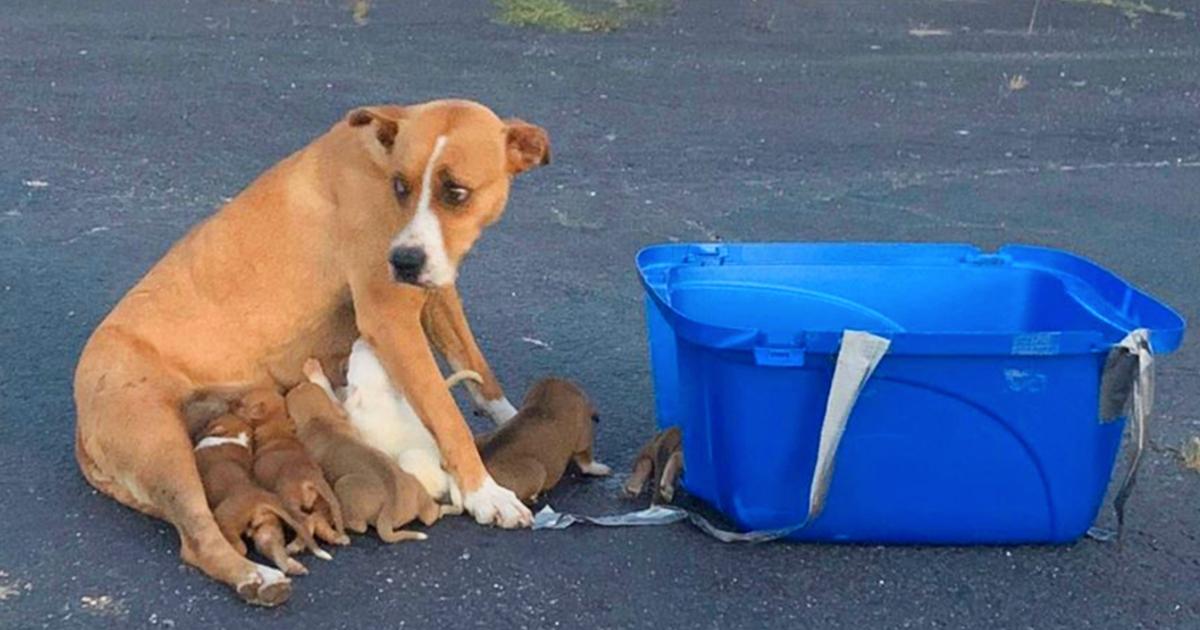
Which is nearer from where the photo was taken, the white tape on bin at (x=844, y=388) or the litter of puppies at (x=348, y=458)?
the white tape on bin at (x=844, y=388)

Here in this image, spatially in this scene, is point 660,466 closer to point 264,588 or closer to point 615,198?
point 264,588

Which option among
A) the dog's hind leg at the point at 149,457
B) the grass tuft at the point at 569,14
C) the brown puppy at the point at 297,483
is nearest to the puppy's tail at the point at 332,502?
the brown puppy at the point at 297,483

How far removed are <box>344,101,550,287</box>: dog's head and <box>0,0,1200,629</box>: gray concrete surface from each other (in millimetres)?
820

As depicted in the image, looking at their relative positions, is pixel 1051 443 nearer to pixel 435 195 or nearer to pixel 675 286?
pixel 675 286

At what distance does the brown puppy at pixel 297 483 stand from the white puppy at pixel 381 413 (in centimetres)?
28

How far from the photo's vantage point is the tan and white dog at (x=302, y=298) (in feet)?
14.5

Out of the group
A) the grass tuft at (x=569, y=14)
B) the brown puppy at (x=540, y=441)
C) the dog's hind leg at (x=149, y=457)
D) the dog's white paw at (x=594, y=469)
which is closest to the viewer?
the dog's hind leg at (x=149, y=457)

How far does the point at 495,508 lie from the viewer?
461 cm

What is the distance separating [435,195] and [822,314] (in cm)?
131

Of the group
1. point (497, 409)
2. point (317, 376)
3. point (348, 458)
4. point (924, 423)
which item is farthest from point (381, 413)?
point (924, 423)

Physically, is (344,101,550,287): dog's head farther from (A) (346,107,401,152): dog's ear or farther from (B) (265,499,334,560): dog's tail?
(B) (265,499,334,560): dog's tail

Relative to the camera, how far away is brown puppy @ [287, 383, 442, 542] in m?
4.43

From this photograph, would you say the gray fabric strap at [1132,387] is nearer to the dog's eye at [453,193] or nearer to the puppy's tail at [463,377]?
the dog's eye at [453,193]

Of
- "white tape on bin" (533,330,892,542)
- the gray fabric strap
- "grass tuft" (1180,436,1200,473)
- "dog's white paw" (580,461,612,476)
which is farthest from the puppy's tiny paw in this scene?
"grass tuft" (1180,436,1200,473)
